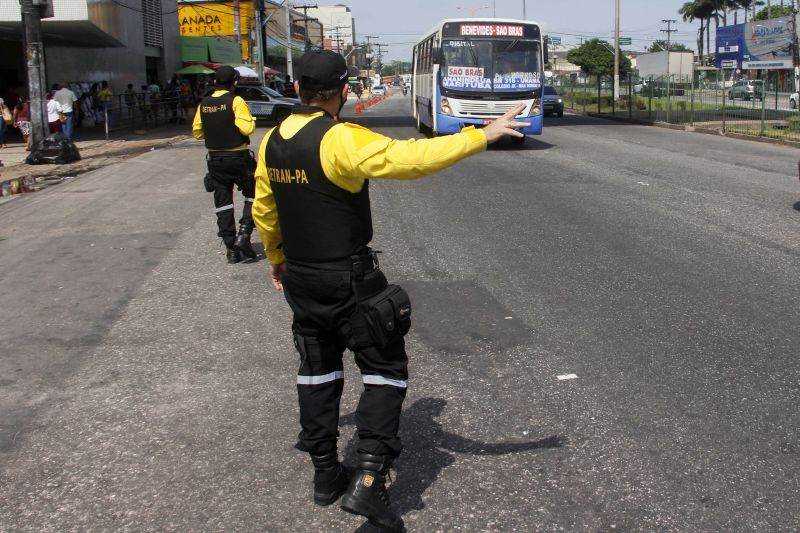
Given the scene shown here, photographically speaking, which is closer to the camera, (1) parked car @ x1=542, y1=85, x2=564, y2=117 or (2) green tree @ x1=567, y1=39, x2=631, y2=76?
(1) parked car @ x1=542, y1=85, x2=564, y2=117

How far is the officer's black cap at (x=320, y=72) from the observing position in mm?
3234

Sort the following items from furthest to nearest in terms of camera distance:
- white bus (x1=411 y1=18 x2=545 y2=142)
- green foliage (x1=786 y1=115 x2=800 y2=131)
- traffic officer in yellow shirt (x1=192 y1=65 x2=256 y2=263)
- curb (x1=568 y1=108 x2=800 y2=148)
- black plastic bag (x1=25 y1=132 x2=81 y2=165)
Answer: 1. green foliage (x1=786 y1=115 x2=800 y2=131)
2. curb (x1=568 y1=108 x2=800 y2=148)
3. white bus (x1=411 y1=18 x2=545 y2=142)
4. black plastic bag (x1=25 y1=132 x2=81 y2=165)
5. traffic officer in yellow shirt (x1=192 y1=65 x2=256 y2=263)

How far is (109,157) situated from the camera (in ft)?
65.9

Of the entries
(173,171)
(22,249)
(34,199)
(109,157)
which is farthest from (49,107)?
(22,249)

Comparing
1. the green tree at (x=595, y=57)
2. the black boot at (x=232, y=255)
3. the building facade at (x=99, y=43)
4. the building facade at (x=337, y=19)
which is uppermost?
the building facade at (x=337, y=19)

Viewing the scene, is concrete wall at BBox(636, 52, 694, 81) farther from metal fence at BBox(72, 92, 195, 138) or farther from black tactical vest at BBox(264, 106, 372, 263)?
black tactical vest at BBox(264, 106, 372, 263)

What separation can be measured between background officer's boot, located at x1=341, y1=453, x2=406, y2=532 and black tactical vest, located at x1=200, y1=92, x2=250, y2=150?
5.27m

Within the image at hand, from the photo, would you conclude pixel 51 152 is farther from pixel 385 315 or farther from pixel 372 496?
pixel 372 496

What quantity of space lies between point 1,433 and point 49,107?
18.2m

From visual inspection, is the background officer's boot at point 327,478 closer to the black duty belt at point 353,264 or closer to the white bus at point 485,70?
the black duty belt at point 353,264

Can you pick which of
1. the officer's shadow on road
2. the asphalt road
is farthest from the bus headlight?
the officer's shadow on road

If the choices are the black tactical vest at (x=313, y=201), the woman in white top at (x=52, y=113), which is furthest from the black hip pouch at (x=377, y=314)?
the woman in white top at (x=52, y=113)

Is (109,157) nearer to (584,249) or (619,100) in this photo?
(584,249)

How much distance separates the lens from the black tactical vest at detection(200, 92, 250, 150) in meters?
7.79
